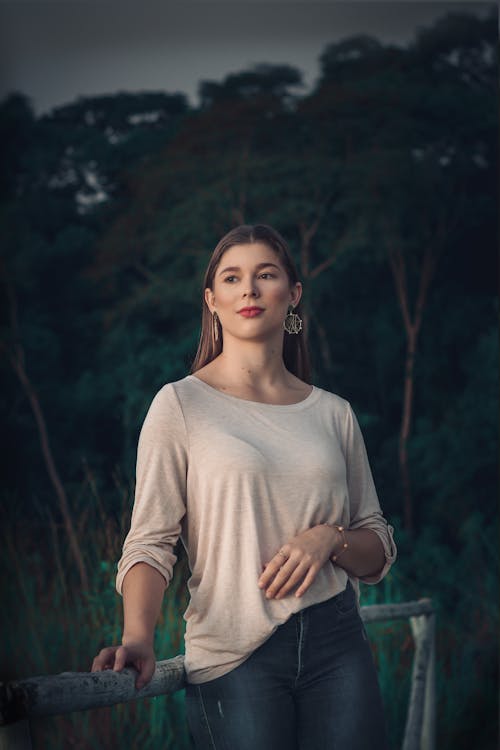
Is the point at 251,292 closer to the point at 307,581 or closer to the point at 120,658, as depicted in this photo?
the point at 307,581

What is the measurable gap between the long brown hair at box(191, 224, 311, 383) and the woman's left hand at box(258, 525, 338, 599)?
375 mm

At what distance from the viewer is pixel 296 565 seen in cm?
141

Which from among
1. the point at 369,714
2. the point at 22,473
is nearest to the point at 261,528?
the point at 369,714

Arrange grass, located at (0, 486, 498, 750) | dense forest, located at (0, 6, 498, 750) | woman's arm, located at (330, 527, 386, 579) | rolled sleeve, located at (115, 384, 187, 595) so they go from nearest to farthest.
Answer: rolled sleeve, located at (115, 384, 187, 595) → woman's arm, located at (330, 527, 386, 579) → grass, located at (0, 486, 498, 750) → dense forest, located at (0, 6, 498, 750)

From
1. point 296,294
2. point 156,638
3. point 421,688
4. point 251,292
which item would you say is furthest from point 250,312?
point 421,688

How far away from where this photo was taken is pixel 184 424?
4.76 feet

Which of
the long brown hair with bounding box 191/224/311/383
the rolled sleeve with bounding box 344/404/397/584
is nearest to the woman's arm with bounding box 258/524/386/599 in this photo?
the rolled sleeve with bounding box 344/404/397/584

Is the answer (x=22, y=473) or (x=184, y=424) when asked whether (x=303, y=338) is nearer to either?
(x=184, y=424)

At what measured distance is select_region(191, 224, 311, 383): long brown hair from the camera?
1.60 meters

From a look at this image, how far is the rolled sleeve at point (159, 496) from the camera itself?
4.55 feet

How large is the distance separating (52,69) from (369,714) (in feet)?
20.2

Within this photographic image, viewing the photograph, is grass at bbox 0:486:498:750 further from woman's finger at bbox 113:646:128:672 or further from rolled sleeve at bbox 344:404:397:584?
woman's finger at bbox 113:646:128:672

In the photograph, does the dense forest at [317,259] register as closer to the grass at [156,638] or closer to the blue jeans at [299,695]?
the grass at [156,638]

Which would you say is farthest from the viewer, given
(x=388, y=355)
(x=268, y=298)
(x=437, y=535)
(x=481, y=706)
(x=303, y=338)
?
(x=388, y=355)
